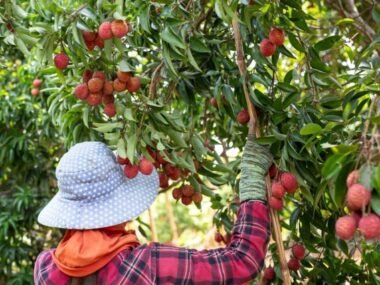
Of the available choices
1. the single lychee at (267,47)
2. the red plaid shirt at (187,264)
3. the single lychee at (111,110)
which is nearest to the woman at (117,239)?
the red plaid shirt at (187,264)

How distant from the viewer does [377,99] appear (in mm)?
1155

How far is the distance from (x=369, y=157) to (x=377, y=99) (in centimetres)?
26

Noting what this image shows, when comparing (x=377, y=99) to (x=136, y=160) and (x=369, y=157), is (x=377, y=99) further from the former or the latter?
(x=136, y=160)

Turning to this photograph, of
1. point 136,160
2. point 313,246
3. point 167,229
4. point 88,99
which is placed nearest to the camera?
point 136,160

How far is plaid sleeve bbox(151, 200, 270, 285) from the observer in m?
1.25

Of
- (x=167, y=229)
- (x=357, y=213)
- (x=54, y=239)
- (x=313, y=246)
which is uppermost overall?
(x=357, y=213)

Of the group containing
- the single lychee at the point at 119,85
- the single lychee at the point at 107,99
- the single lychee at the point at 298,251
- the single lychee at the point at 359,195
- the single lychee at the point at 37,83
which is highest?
the single lychee at the point at 37,83

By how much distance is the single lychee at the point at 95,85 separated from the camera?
1.45 metres

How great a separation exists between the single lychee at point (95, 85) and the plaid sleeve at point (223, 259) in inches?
16.5

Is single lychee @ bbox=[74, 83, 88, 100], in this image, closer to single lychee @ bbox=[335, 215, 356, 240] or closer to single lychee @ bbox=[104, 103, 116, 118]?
single lychee @ bbox=[104, 103, 116, 118]

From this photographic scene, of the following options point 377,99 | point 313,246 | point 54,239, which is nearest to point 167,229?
point 54,239

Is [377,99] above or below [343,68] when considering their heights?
below

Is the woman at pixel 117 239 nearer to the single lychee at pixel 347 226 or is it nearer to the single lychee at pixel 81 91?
the single lychee at pixel 81 91

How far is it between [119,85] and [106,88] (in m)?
0.04
